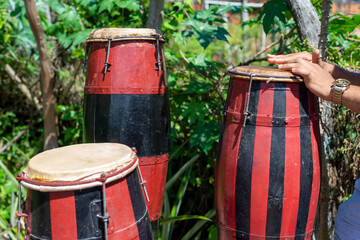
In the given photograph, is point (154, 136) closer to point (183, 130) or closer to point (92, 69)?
point (92, 69)

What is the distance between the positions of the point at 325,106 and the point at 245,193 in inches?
35.8

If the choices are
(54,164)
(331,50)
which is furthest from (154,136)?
(331,50)

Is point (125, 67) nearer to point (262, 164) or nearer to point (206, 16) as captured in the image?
point (262, 164)

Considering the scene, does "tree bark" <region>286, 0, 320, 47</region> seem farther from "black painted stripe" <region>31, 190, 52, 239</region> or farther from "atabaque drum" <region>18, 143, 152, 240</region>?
"black painted stripe" <region>31, 190, 52, 239</region>

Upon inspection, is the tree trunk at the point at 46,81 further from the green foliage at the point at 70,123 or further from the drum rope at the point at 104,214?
the drum rope at the point at 104,214

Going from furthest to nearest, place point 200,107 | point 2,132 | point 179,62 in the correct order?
point 2,132 → point 179,62 → point 200,107

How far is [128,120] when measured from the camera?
2.00 meters

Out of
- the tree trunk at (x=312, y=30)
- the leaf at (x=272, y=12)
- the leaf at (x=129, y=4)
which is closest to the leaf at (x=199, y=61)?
the leaf at (x=129, y=4)

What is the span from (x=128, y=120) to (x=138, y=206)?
600 mm

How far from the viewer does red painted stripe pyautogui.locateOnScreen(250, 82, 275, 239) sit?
163cm

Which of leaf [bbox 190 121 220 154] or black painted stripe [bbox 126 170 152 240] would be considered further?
leaf [bbox 190 121 220 154]

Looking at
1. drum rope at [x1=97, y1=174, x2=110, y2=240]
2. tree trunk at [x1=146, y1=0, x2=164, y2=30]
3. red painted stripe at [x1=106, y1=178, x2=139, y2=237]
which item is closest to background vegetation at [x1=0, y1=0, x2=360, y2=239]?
tree trunk at [x1=146, y1=0, x2=164, y2=30]

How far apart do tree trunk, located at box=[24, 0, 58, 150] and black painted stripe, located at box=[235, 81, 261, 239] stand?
79.2 inches

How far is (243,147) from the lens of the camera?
1.68 m
